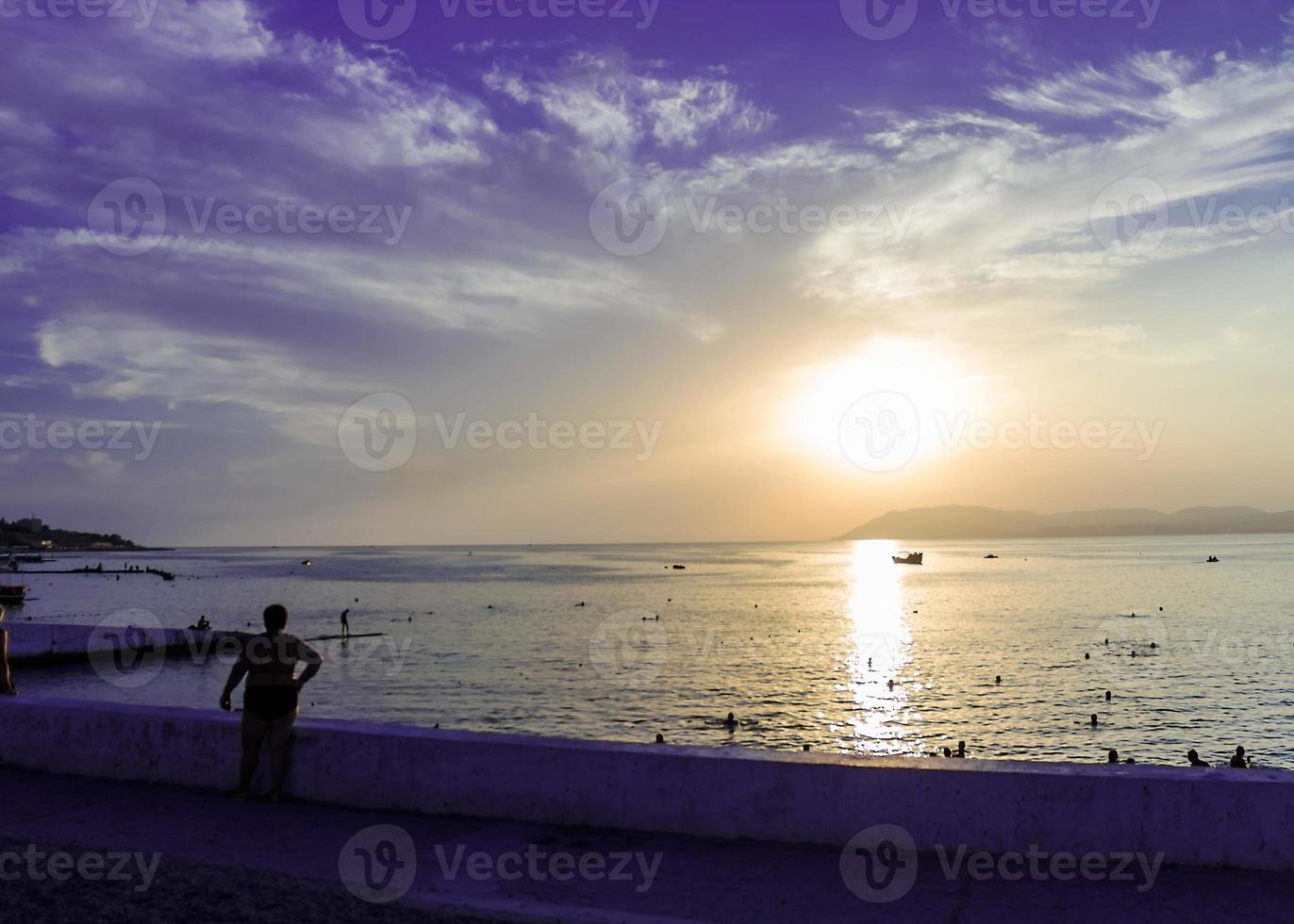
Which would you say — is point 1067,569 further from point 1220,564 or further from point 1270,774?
point 1270,774

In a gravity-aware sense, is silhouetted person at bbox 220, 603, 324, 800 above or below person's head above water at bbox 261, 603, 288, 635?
below

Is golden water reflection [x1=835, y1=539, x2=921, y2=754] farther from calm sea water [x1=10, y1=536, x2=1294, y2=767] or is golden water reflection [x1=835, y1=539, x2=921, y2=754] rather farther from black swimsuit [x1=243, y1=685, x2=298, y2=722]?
black swimsuit [x1=243, y1=685, x2=298, y2=722]

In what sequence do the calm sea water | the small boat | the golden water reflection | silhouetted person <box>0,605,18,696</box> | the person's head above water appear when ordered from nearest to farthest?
the person's head above water, silhouetted person <box>0,605,18,696</box>, the golden water reflection, the calm sea water, the small boat

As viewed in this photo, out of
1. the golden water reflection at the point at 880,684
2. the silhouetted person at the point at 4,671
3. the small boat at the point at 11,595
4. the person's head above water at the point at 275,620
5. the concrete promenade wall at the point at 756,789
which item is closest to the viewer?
the concrete promenade wall at the point at 756,789

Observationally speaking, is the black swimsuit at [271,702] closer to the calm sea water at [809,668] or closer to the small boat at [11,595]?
the calm sea water at [809,668]

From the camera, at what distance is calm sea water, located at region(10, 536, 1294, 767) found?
3553cm

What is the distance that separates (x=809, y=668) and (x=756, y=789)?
48580 millimetres

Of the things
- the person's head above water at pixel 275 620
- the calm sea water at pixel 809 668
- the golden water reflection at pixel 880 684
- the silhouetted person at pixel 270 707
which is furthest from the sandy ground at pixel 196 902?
the golden water reflection at pixel 880 684

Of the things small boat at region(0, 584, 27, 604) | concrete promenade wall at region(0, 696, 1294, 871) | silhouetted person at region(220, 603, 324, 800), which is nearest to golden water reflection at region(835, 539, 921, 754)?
concrete promenade wall at region(0, 696, 1294, 871)

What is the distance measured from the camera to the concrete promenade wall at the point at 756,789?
6.68 m

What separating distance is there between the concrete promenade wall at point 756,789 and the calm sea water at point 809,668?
1318 centimetres

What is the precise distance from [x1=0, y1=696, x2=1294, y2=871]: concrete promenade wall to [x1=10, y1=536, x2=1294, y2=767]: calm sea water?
13.2 m

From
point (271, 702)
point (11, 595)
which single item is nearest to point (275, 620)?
point (271, 702)

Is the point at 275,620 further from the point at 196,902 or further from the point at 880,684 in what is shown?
the point at 880,684
